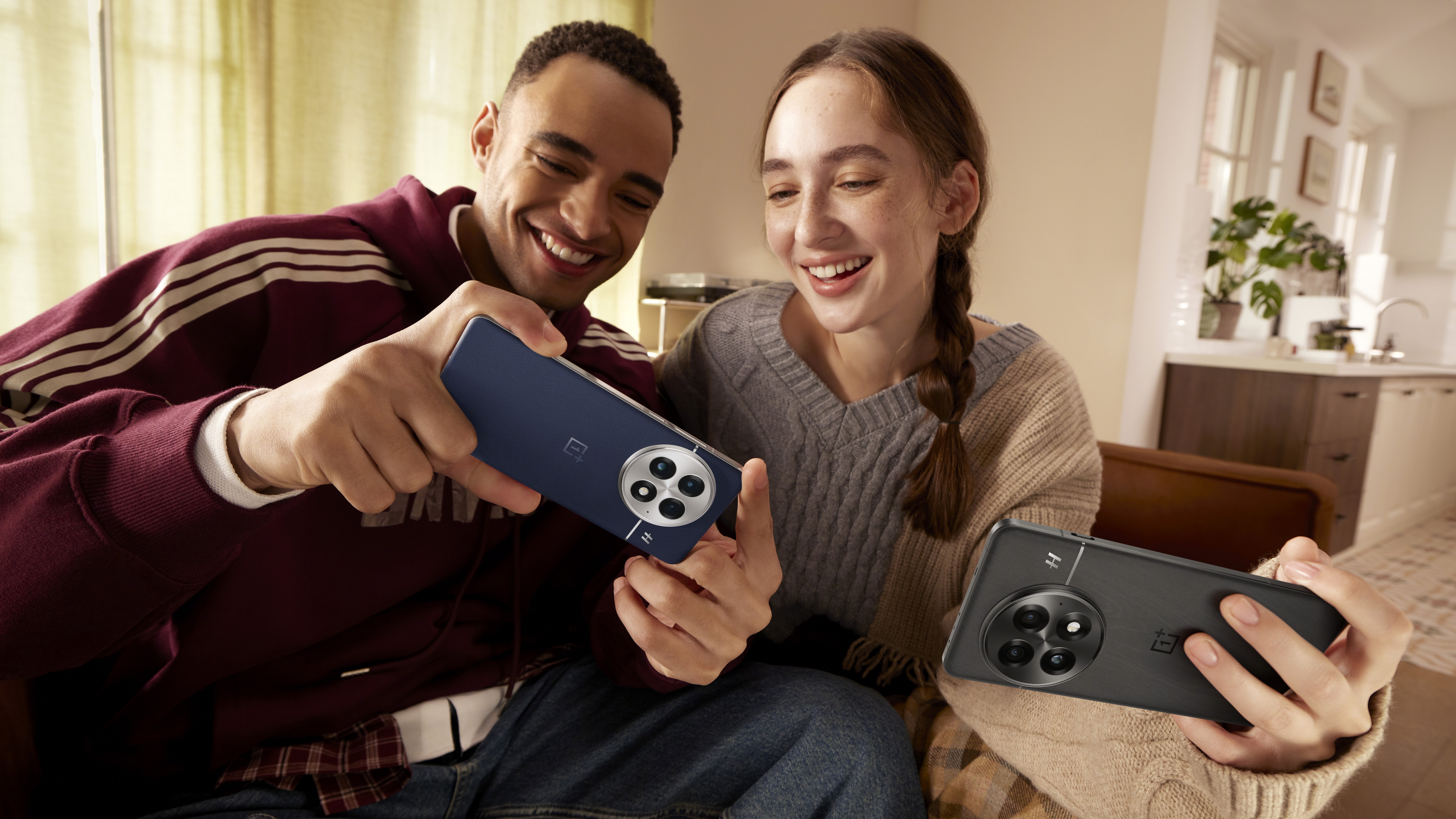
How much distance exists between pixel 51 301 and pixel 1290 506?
252cm

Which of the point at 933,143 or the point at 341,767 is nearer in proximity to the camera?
the point at 341,767

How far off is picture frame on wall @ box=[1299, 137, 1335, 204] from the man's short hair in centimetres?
460

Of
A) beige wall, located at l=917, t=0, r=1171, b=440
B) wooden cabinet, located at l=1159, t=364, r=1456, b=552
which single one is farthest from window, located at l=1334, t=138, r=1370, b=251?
beige wall, located at l=917, t=0, r=1171, b=440

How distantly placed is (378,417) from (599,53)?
2.42ft

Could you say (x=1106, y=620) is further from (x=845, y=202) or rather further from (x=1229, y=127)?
(x=1229, y=127)

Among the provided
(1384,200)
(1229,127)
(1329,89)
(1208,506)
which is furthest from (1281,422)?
(1384,200)

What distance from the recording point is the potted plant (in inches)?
132

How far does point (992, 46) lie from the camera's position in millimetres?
3598

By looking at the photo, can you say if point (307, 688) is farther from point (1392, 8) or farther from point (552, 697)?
point (1392, 8)

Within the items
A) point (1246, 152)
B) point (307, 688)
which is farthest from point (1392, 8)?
point (307, 688)

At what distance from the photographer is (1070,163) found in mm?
3318

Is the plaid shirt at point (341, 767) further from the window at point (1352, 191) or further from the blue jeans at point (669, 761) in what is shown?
the window at point (1352, 191)

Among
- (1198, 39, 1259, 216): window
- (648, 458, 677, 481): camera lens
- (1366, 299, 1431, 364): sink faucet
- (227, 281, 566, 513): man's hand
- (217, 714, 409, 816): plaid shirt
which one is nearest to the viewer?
(227, 281, 566, 513): man's hand

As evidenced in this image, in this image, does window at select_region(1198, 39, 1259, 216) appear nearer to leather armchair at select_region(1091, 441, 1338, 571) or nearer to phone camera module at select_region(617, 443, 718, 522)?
leather armchair at select_region(1091, 441, 1338, 571)
